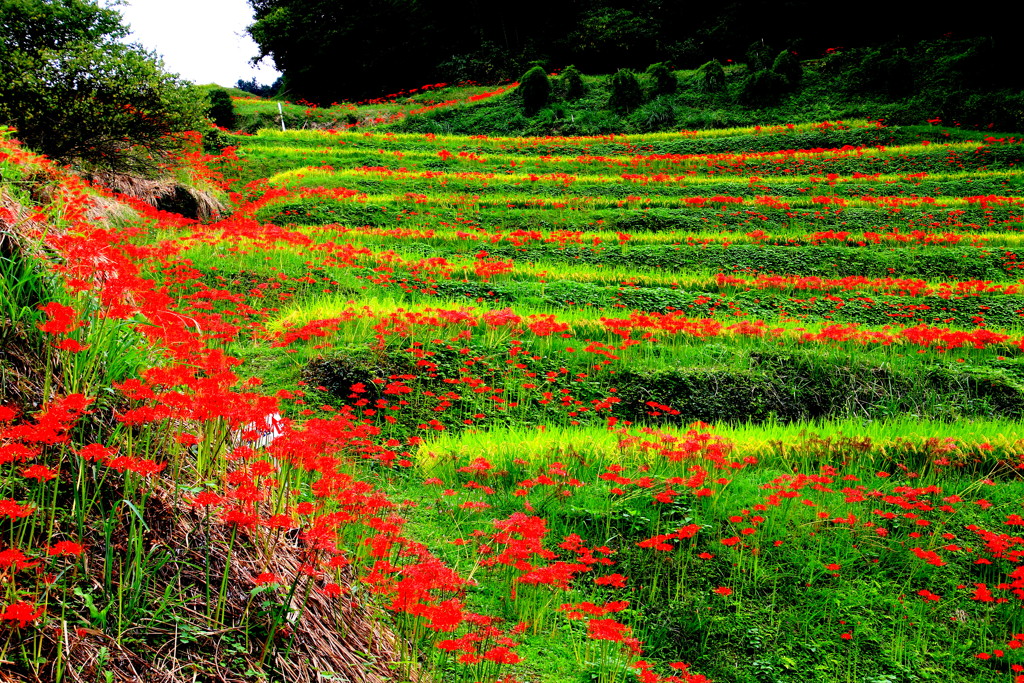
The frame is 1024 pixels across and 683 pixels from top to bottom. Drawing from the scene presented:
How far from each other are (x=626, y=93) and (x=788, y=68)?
765 cm

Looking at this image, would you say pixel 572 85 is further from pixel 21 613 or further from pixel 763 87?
pixel 21 613

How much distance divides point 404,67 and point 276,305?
4148 centimetres

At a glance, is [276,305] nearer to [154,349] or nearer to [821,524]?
[154,349]

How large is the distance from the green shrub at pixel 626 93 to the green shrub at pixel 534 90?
141 inches

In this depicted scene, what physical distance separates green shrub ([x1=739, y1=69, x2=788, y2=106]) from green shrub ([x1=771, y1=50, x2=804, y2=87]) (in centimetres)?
90

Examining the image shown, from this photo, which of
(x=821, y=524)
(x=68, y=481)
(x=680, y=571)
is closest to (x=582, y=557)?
(x=680, y=571)

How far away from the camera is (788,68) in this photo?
30062mm

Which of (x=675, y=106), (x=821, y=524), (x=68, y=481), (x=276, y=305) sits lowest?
(x=821, y=524)

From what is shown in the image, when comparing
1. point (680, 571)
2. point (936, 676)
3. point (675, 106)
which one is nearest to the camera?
point (936, 676)

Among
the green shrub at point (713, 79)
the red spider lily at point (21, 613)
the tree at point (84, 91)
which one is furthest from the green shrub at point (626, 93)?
the red spider lily at point (21, 613)

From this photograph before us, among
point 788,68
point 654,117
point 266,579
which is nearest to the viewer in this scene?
point 266,579

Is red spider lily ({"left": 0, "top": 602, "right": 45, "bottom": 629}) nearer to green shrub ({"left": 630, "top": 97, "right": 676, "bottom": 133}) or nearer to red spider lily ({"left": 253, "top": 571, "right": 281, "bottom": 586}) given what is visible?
red spider lily ({"left": 253, "top": 571, "right": 281, "bottom": 586})

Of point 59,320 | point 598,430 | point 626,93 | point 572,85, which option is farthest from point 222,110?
point 59,320

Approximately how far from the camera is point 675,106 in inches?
1190
